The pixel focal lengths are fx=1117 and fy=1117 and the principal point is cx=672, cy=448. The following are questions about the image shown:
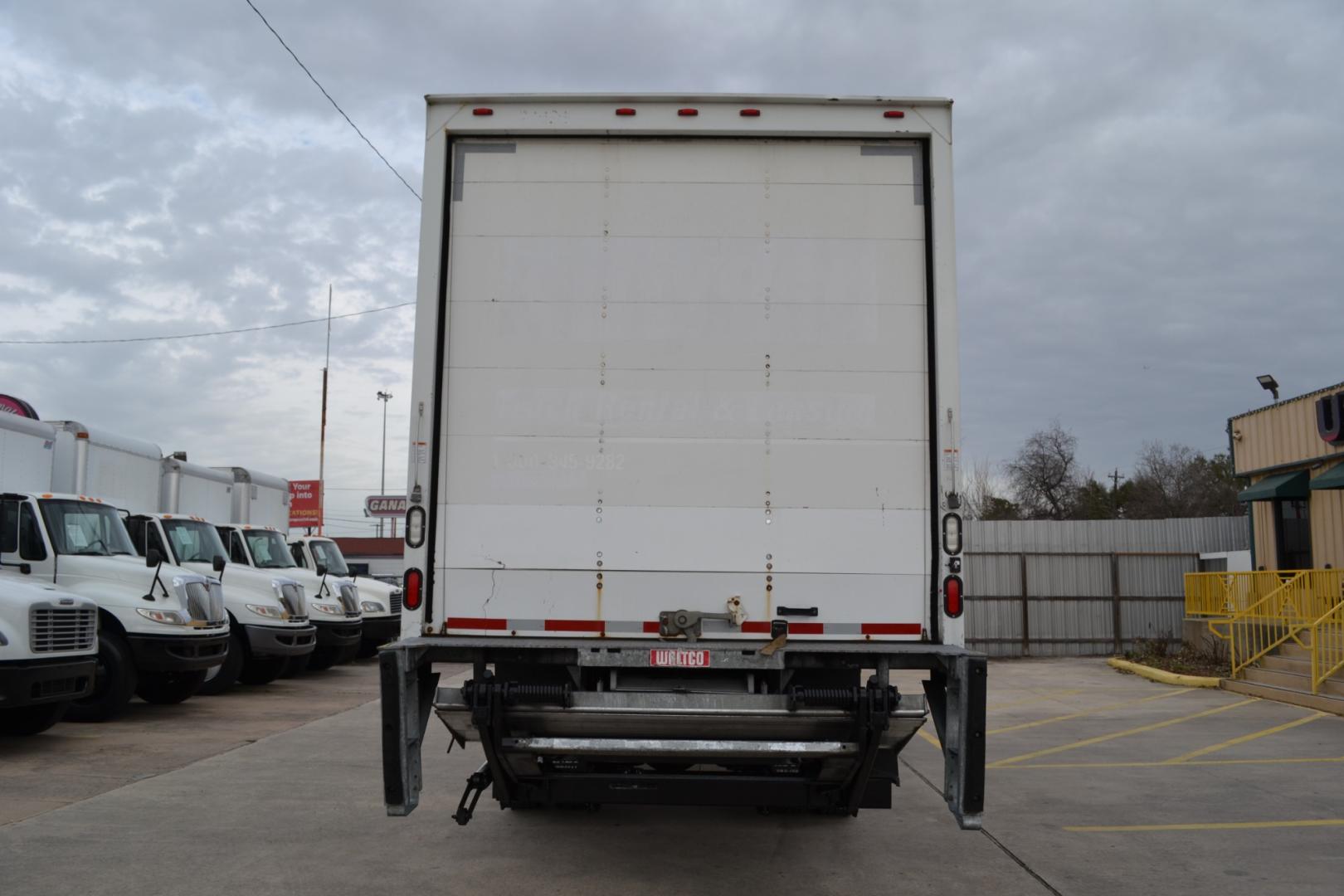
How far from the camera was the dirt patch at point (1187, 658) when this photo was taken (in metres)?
18.4

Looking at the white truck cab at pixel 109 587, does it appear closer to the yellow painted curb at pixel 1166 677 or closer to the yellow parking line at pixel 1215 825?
the yellow parking line at pixel 1215 825

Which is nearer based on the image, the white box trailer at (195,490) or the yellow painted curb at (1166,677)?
the white box trailer at (195,490)

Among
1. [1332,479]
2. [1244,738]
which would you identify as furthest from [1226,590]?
[1244,738]

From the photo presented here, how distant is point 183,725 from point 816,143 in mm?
10012

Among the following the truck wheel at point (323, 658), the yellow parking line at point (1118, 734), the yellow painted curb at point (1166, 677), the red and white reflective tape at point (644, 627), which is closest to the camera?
the red and white reflective tape at point (644, 627)

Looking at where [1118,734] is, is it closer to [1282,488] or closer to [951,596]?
[951,596]

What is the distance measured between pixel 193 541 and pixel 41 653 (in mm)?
5968

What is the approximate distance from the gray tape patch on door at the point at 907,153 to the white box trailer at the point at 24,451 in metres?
10.6

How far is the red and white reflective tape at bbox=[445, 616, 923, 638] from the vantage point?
5551mm

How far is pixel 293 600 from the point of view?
16531 millimetres

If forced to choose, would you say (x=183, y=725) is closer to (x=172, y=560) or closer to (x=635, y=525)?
(x=172, y=560)

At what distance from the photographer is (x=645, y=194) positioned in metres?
5.96

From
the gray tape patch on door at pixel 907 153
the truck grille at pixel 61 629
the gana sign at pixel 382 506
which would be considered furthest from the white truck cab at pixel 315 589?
the gana sign at pixel 382 506

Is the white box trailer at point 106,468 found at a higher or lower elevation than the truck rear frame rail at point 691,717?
higher
